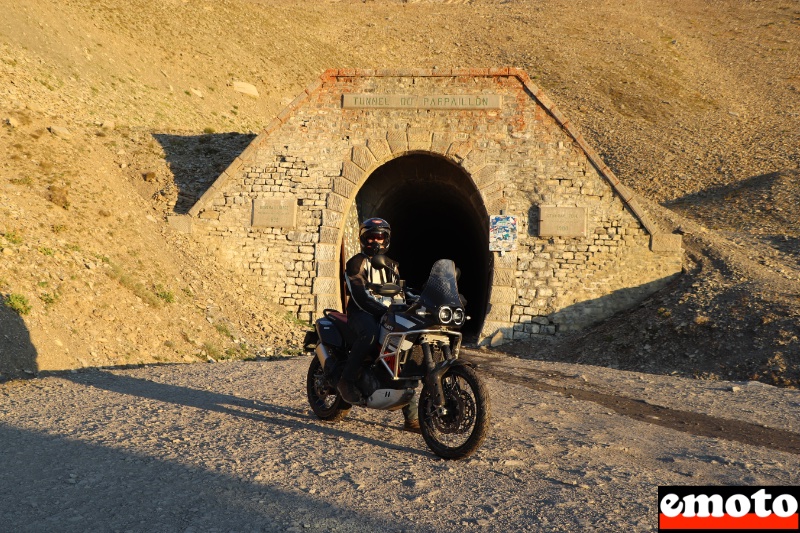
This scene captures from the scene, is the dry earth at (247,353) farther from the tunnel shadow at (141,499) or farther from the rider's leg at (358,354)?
the rider's leg at (358,354)

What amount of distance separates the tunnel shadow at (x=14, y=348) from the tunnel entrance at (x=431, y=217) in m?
8.66

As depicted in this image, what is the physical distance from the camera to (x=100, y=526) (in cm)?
393

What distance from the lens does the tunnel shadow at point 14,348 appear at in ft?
30.9

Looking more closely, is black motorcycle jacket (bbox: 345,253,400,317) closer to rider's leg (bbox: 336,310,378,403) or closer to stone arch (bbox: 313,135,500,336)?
rider's leg (bbox: 336,310,378,403)

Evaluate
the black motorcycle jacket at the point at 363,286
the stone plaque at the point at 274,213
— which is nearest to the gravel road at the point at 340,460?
the black motorcycle jacket at the point at 363,286

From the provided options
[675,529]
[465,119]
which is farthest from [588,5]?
[675,529]

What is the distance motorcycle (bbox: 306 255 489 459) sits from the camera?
17.9 feet

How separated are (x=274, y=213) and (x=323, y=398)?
9.62 meters

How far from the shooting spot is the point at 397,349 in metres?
5.96

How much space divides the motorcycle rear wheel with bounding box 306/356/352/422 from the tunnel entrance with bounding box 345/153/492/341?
9221 mm

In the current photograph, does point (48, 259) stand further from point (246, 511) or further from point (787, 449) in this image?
point (787, 449)

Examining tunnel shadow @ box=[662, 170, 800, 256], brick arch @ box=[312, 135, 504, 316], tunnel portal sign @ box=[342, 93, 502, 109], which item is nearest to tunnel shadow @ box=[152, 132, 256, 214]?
brick arch @ box=[312, 135, 504, 316]

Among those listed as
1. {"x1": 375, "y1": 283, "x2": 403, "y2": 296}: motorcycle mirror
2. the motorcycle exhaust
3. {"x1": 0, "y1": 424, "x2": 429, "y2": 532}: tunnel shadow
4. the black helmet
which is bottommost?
{"x1": 0, "y1": 424, "x2": 429, "y2": 532}: tunnel shadow

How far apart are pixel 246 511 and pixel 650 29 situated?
6035cm
